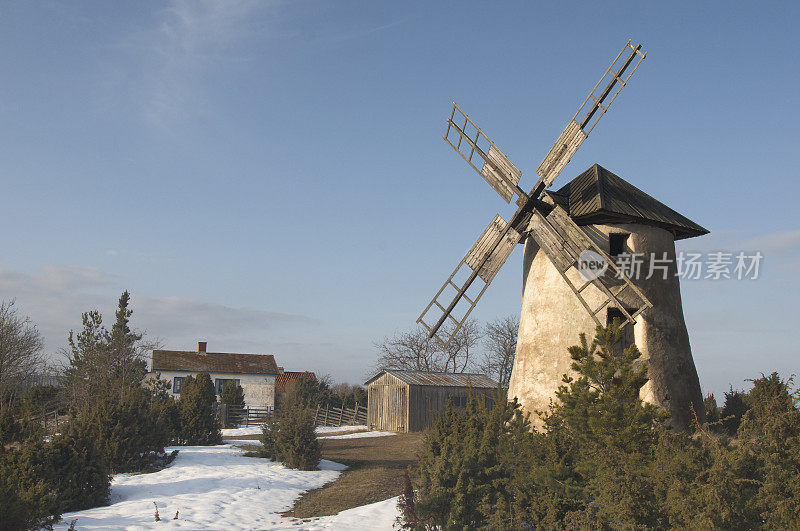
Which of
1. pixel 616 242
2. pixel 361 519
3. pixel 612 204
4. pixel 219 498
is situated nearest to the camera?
pixel 361 519

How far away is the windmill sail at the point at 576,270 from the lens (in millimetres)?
12969

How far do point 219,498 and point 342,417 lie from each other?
28.2 meters

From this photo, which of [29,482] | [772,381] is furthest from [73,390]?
[772,381]

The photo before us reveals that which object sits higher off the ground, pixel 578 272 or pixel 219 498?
pixel 578 272

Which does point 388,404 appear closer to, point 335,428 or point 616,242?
point 335,428

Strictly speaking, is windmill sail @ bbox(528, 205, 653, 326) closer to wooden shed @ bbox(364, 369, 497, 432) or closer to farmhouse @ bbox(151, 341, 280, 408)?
wooden shed @ bbox(364, 369, 497, 432)

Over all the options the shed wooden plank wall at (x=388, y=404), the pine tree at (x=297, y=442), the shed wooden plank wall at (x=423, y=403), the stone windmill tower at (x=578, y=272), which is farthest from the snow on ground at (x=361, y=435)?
the stone windmill tower at (x=578, y=272)

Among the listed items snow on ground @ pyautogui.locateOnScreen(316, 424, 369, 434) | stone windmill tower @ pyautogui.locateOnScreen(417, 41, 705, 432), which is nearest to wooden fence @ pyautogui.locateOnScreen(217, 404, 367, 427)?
snow on ground @ pyautogui.locateOnScreen(316, 424, 369, 434)

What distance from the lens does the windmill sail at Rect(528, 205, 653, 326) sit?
42.5 feet

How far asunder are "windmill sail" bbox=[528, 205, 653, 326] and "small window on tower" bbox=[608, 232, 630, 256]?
65 cm

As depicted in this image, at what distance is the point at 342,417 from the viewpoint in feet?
135

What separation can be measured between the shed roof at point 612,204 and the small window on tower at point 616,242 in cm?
34

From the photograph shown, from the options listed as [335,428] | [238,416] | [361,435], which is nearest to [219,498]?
[361,435]

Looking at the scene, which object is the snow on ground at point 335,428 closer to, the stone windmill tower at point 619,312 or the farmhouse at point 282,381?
the farmhouse at point 282,381
